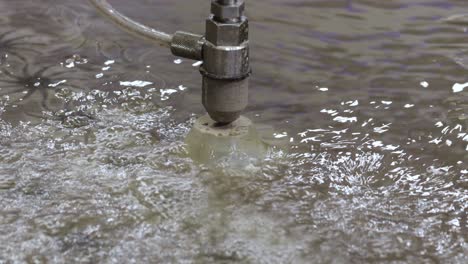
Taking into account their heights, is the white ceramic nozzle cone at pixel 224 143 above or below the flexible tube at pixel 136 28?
below

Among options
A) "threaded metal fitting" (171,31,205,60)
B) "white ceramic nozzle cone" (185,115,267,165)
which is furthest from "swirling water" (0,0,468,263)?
"threaded metal fitting" (171,31,205,60)

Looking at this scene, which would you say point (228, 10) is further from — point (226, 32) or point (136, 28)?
point (136, 28)

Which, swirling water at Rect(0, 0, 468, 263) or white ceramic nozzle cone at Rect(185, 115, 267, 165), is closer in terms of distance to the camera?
swirling water at Rect(0, 0, 468, 263)

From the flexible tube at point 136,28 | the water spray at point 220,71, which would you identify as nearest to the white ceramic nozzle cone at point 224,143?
the water spray at point 220,71

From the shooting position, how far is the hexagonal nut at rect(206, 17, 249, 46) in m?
0.83

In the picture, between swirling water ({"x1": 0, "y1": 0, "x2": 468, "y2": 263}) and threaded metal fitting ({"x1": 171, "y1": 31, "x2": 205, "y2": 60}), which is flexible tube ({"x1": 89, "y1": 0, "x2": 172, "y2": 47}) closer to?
threaded metal fitting ({"x1": 171, "y1": 31, "x2": 205, "y2": 60})

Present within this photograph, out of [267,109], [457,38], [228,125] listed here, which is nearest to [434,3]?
[457,38]

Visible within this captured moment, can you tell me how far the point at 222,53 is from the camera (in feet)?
2.73

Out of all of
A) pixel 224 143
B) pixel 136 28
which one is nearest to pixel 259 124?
pixel 224 143

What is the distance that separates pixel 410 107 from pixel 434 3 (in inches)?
13.1

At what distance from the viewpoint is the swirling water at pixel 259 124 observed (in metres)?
0.75

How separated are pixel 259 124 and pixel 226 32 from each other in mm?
183

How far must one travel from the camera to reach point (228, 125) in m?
0.91

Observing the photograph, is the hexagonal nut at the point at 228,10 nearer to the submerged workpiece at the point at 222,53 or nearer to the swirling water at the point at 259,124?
the submerged workpiece at the point at 222,53
